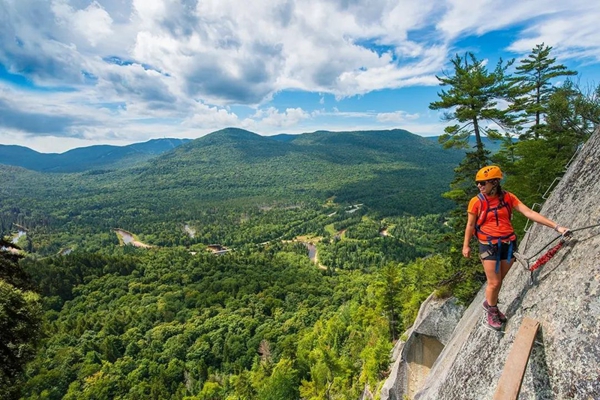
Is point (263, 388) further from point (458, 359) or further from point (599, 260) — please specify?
point (599, 260)

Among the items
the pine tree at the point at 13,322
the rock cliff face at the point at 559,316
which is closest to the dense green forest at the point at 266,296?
the pine tree at the point at 13,322

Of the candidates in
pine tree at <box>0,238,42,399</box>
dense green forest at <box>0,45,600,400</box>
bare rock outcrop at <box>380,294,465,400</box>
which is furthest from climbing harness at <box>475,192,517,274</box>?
pine tree at <box>0,238,42,399</box>

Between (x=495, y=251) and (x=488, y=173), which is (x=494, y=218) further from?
(x=488, y=173)

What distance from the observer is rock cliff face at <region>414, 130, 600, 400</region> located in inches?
175

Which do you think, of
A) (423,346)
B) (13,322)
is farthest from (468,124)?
(13,322)

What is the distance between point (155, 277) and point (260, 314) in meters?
43.4

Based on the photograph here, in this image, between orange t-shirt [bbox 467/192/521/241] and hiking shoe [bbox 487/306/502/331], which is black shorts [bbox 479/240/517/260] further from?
hiking shoe [bbox 487/306/502/331]

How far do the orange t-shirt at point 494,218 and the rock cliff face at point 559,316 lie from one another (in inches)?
40.1

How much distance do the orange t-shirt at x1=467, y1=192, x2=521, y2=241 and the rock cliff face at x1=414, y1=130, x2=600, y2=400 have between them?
1.02 m

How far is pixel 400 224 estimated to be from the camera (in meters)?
154

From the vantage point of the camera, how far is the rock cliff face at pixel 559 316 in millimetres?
4449

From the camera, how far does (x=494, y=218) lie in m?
5.92

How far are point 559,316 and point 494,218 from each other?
1.87 m

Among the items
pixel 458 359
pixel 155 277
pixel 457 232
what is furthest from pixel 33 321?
pixel 155 277
